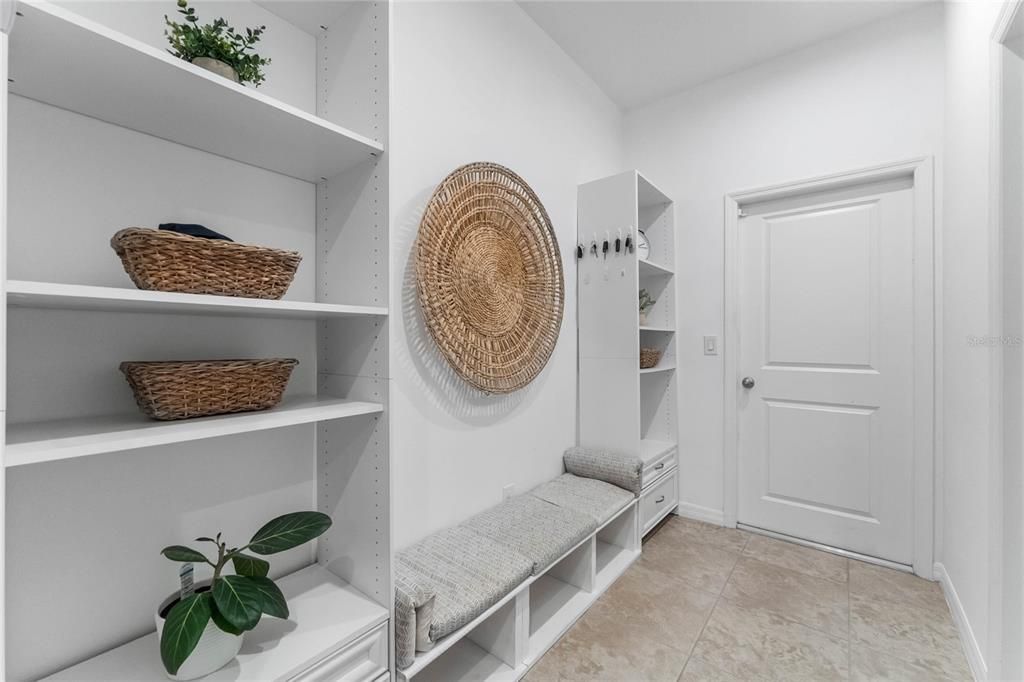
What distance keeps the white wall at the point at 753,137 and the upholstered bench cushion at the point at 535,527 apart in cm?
127

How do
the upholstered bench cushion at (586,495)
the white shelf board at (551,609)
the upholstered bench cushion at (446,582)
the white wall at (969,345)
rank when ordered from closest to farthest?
the upholstered bench cushion at (446,582) < the white wall at (969,345) < the white shelf board at (551,609) < the upholstered bench cushion at (586,495)

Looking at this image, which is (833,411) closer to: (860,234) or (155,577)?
(860,234)

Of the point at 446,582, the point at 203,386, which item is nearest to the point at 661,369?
the point at 446,582

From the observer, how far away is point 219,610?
2.79 ft

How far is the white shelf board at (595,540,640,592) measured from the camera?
2028 millimetres

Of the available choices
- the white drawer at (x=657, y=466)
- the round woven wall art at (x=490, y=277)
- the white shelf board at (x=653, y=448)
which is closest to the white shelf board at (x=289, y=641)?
the round woven wall art at (x=490, y=277)

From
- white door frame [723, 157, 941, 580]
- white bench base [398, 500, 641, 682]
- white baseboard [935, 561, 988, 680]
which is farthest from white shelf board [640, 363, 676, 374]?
white baseboard [935, 561, 988, 680]

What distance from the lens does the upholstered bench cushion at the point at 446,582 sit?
114 centimetres

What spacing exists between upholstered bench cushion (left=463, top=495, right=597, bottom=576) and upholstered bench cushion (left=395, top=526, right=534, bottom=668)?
0.17 ft

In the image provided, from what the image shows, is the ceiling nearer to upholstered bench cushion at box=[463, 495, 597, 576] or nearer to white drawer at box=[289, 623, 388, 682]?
upholstered bench cushion at box=[463, 495, 597, 576]

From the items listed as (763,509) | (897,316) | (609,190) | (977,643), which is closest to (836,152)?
(897,316)

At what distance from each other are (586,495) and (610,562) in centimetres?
40

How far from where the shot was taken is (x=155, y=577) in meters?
1.05

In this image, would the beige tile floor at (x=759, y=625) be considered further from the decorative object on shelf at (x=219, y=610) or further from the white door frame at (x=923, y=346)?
the decorative object on shelf at (x=219, y=610)
